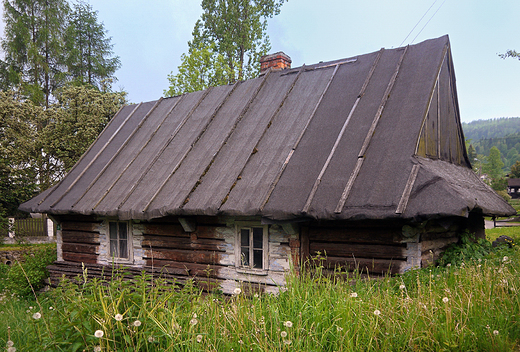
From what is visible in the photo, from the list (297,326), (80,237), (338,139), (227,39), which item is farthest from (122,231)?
(227,39)

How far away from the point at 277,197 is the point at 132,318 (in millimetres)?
3843

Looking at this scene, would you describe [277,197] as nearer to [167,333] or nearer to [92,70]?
[167,333]

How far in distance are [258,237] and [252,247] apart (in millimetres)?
230

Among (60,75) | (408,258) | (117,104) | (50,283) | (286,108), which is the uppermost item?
(60,75)

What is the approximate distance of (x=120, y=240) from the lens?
30.5ft

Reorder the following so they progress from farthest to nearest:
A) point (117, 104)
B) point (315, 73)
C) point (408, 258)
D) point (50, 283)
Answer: point (117, 104), point (50, 283), point (315, 73), point (408, 258)

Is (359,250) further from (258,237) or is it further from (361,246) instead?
(258,237)

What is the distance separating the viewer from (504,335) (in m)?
2.95

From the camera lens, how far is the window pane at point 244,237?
24.4 feet

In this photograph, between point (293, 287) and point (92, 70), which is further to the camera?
point (92, 70)

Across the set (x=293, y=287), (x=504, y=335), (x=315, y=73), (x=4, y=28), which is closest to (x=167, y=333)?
(x=293, y=287)

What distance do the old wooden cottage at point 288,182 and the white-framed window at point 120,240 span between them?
34mm

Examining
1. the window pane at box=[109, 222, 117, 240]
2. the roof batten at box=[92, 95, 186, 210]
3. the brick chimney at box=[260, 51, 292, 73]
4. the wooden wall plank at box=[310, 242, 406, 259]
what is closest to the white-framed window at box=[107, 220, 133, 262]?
the window pane at box=[109, 222, 117, 240]

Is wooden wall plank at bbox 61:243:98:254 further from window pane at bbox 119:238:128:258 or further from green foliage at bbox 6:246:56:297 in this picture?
green foliage at bbox 6:246:56:297
